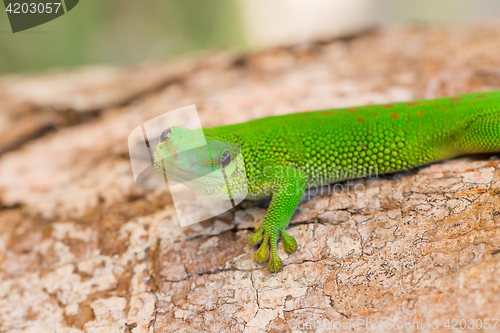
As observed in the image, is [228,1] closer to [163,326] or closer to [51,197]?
[51,197]

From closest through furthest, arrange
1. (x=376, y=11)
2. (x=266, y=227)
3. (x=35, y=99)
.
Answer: (x=266, y=227) < (x=35, y=99) < (x=376, y=11)

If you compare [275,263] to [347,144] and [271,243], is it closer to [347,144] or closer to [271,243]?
[271,243]

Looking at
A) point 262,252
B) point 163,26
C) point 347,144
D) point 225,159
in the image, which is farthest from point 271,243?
point 163,26

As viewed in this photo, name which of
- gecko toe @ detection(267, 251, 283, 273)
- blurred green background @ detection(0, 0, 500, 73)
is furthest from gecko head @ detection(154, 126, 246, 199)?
blurred green background @ detection(0, 0, 500, 73)

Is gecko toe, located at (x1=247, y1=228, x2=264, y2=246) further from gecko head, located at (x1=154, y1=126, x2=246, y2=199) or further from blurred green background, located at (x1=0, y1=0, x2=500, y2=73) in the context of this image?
blurred green background, located at (x1=0, y1=0, x2=500, y2=73)

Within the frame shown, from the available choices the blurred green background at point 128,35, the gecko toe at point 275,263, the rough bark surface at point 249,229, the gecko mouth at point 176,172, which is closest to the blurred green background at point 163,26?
the blurred green background at point 128,35

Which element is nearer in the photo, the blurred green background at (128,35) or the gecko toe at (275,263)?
the gecko toe at (275,263)

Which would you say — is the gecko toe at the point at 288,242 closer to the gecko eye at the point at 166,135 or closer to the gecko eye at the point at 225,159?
the gecko eye at the point at 225,159

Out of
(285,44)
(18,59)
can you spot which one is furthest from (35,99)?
(285,44)
